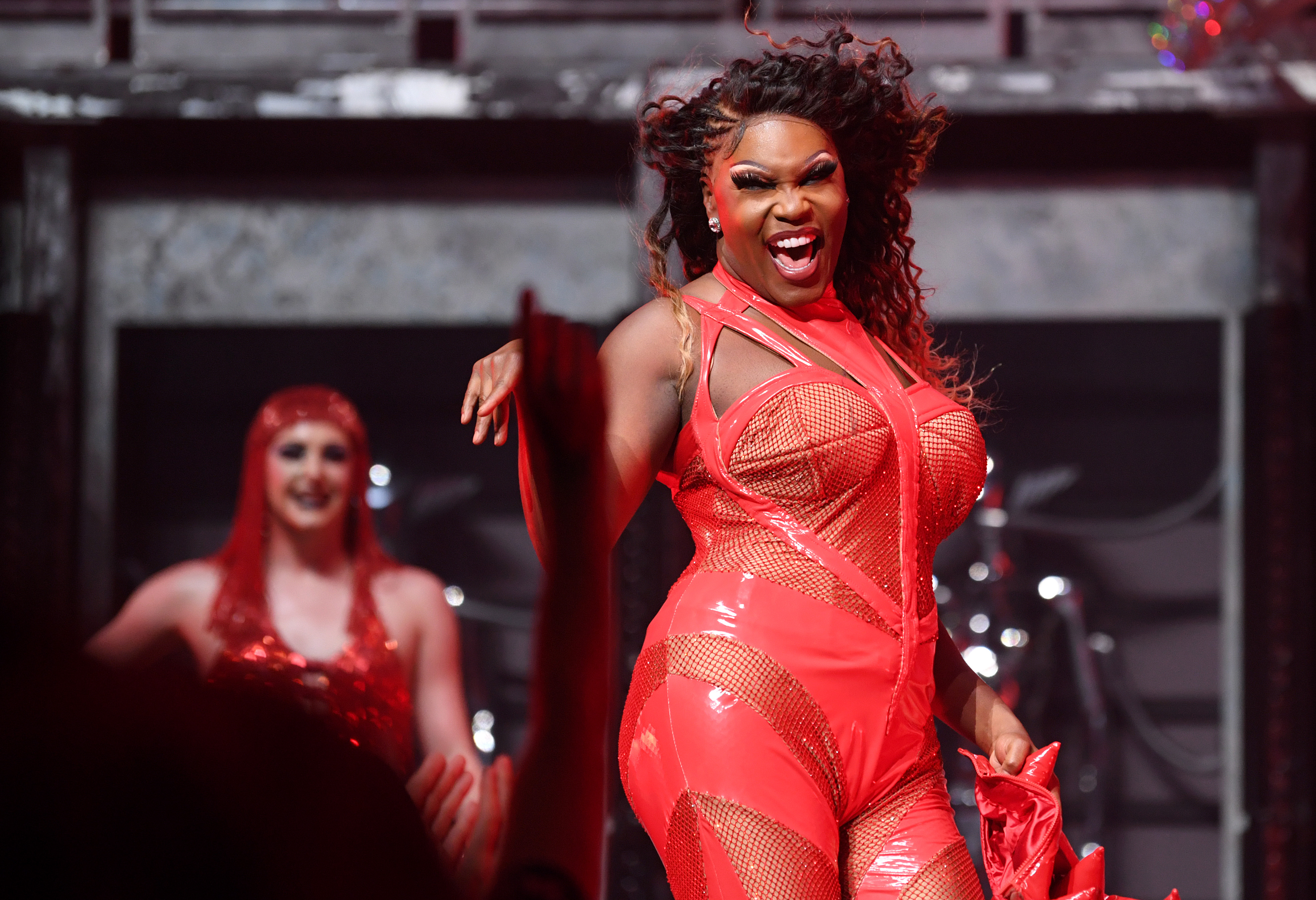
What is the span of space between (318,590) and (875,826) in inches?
90.4

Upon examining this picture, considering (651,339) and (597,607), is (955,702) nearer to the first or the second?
(651,339)

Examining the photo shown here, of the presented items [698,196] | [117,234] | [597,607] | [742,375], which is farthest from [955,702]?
[117,234]

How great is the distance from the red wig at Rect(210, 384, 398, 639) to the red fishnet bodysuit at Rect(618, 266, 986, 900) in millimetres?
2019

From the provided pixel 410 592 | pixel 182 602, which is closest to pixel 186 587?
pixel 182 602

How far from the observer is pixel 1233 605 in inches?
194

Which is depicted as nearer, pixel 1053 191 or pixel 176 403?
pixel 1053 191

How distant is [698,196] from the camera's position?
205cm

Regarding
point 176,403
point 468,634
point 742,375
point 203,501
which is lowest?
point 468,634

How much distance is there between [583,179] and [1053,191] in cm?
182

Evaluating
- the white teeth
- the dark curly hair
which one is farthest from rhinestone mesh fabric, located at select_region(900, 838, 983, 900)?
the white teeth

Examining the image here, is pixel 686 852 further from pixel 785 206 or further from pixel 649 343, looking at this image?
pixel 785 206

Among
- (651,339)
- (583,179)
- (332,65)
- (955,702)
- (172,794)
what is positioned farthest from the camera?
(583,179)

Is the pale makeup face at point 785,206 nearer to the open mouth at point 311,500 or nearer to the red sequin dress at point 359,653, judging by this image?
the red sequin dress at point 359,653

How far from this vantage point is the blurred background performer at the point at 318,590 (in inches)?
136
